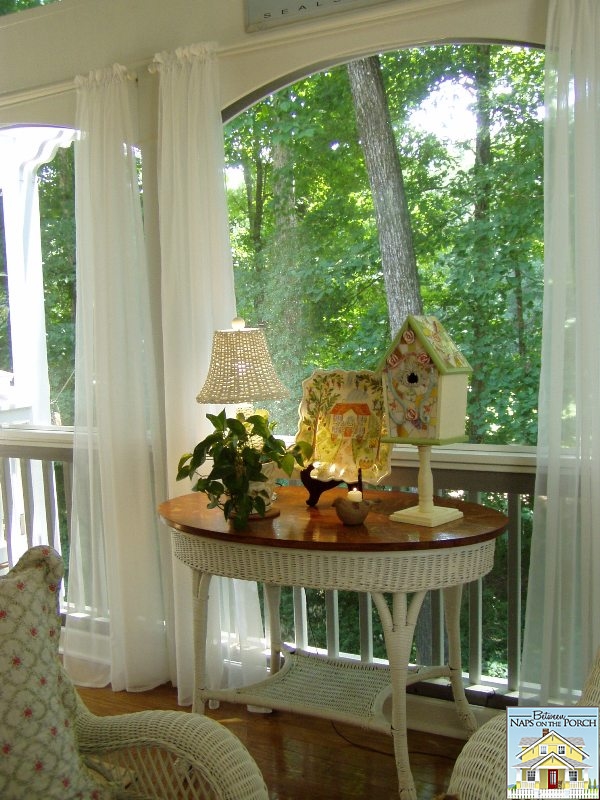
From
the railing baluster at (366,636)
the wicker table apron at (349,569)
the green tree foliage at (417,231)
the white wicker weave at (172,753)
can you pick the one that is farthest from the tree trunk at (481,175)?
the white wicker weave at (172,753)

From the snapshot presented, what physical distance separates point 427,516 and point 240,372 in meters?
0.73

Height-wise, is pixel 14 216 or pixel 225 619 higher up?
pixel 14 216

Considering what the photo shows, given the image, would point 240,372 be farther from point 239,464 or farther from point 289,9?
point 289,9

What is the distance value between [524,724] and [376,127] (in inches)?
103

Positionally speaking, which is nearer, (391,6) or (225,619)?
(391,6)

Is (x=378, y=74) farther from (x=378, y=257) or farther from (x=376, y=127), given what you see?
(x=378, y=257)

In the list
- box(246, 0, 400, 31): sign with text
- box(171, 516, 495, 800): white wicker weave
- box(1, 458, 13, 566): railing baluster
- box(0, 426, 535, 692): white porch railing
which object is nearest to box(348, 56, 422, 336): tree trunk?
box(246, 0, 400, 31): sign with text

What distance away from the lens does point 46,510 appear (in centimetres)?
383

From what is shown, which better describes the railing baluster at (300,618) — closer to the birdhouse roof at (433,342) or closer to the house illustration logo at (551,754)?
the birdhouse roof at (433,342)

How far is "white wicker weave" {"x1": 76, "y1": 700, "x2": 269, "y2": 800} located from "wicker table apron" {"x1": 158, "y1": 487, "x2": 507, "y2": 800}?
23.9 inches

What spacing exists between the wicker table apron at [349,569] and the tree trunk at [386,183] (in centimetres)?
111

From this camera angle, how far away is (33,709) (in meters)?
1.56

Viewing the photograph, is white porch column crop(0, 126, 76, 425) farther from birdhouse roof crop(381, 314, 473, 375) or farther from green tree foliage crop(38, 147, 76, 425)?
birdhouse roof crop(381, 314, 473, 375)

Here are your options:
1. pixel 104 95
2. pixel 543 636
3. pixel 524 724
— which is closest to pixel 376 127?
pixel 104 95
